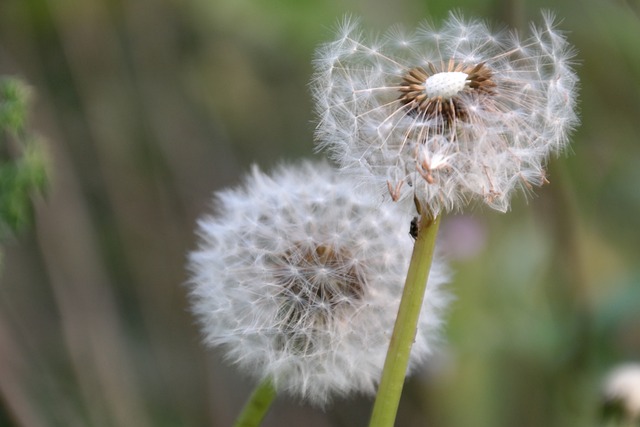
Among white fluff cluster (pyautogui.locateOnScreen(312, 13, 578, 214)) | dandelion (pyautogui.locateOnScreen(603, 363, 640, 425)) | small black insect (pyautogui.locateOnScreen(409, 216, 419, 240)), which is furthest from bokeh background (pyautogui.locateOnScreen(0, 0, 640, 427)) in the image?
small black insect (pyautogui.locateOnScreen(409, 216, 419, 240))

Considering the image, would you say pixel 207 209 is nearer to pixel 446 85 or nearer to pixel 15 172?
pixel 15 172

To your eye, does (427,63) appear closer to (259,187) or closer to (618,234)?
(259,187)

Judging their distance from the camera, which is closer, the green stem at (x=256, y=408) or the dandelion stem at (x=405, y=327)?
the dandelion stem at (x=405, y=327)

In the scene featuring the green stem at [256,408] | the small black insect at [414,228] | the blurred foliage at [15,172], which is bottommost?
the green stem at [256,408]

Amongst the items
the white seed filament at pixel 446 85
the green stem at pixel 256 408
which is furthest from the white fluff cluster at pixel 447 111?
the green stem at pixel 256 408

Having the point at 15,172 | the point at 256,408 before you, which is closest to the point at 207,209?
the point at 15,172

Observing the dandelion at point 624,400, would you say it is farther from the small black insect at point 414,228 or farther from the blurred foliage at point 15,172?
the blurred foliage at point 15,172
